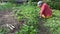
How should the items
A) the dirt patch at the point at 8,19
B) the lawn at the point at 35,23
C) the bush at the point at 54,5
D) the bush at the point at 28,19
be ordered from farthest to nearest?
the bush at the point at 54,5 → the dirt patch at the point at 8,19 → the lawn at the point at 35,23 → the bush at the point at 28,19

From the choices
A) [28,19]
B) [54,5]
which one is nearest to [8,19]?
[28,19]

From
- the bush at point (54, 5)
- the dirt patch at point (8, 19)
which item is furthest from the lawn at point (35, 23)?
the bush at point (54, 5)

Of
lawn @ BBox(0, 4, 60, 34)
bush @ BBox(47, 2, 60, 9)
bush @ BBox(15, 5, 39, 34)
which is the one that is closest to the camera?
bush @ BBox(15, 5, 39, 34)

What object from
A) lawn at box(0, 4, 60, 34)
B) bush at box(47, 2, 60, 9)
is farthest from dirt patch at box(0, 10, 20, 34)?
bush at box(47, 2, 60, 9)

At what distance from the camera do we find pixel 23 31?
4.87m

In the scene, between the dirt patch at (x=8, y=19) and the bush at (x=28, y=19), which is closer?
the bush at (x=28, y=19)

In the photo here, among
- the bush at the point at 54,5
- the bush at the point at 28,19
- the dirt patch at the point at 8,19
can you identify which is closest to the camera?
the bush at the point at 28,19

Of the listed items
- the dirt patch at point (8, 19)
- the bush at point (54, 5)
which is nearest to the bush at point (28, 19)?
the dirt patch at point (8, 19)

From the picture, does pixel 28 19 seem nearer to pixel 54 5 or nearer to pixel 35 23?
pixel 35 23

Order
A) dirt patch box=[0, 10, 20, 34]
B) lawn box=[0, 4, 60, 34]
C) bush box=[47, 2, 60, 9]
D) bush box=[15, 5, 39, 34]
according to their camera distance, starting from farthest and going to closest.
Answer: bush box=[47, 2, 60, 9]
dirt patch box=[0, 10, 20, 34]
lawn box=[0, 4, 60, 34]
bush box=[15, 5, 39, 34]

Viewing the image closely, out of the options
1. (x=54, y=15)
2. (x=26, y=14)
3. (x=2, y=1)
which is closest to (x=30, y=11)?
(x=26, y=14)

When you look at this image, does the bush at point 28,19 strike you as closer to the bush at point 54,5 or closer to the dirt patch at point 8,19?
the dirt patch at point 8,19

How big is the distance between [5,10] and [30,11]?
3.34 ft

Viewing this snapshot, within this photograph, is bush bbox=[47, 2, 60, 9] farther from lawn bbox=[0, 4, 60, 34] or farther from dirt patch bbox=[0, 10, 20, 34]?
dirt patch bbox=[0, 10, 20, 34]
